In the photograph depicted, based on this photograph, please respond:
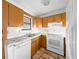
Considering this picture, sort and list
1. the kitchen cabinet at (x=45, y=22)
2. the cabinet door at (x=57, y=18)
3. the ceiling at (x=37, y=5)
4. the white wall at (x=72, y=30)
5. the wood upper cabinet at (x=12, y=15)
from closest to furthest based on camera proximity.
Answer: the white wall at (x=72, y=30) < the wood upper cabinet at (x=12, y=15) < the ceiling at (x=37, y=5) < the cabinet door at (x=57, y=18) < the kitchen cabinet at (x=45, y=22)

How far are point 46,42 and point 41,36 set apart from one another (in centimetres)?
54

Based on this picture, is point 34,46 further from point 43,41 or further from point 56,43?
point 43,41

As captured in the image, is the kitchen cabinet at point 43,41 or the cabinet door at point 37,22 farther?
the kitchen cabinet at point 43,41

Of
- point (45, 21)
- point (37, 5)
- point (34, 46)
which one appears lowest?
point (34, 46)

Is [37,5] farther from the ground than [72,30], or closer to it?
farther from the ground

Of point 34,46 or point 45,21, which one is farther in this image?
point 45,21

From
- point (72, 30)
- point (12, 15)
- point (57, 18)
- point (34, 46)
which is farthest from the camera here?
point (57, 18)

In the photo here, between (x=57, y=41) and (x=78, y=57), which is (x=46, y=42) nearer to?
(x=57, y=41)

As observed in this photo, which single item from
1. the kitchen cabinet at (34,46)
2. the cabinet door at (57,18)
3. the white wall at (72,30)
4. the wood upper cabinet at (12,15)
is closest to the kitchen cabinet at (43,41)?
the kitchen cabinet at (34,46)

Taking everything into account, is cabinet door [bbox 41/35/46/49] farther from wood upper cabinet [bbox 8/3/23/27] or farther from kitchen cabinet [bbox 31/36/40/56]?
wood upper cabinet [bbox 8/3/23/27]

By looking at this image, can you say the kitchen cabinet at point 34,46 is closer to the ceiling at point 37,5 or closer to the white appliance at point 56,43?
the white appliance at point 56,43

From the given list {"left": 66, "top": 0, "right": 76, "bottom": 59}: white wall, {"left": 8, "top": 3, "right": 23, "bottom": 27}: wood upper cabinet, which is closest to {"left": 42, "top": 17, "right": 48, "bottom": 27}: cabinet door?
{"left": 8, "top": 3, "right": 23, "bottom": 27}: wood upper cabinet

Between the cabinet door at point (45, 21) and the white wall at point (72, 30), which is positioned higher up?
the cabinet door at point (45, 21)

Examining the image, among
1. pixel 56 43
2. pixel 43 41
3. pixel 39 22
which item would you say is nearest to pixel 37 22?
pixel 39 22
